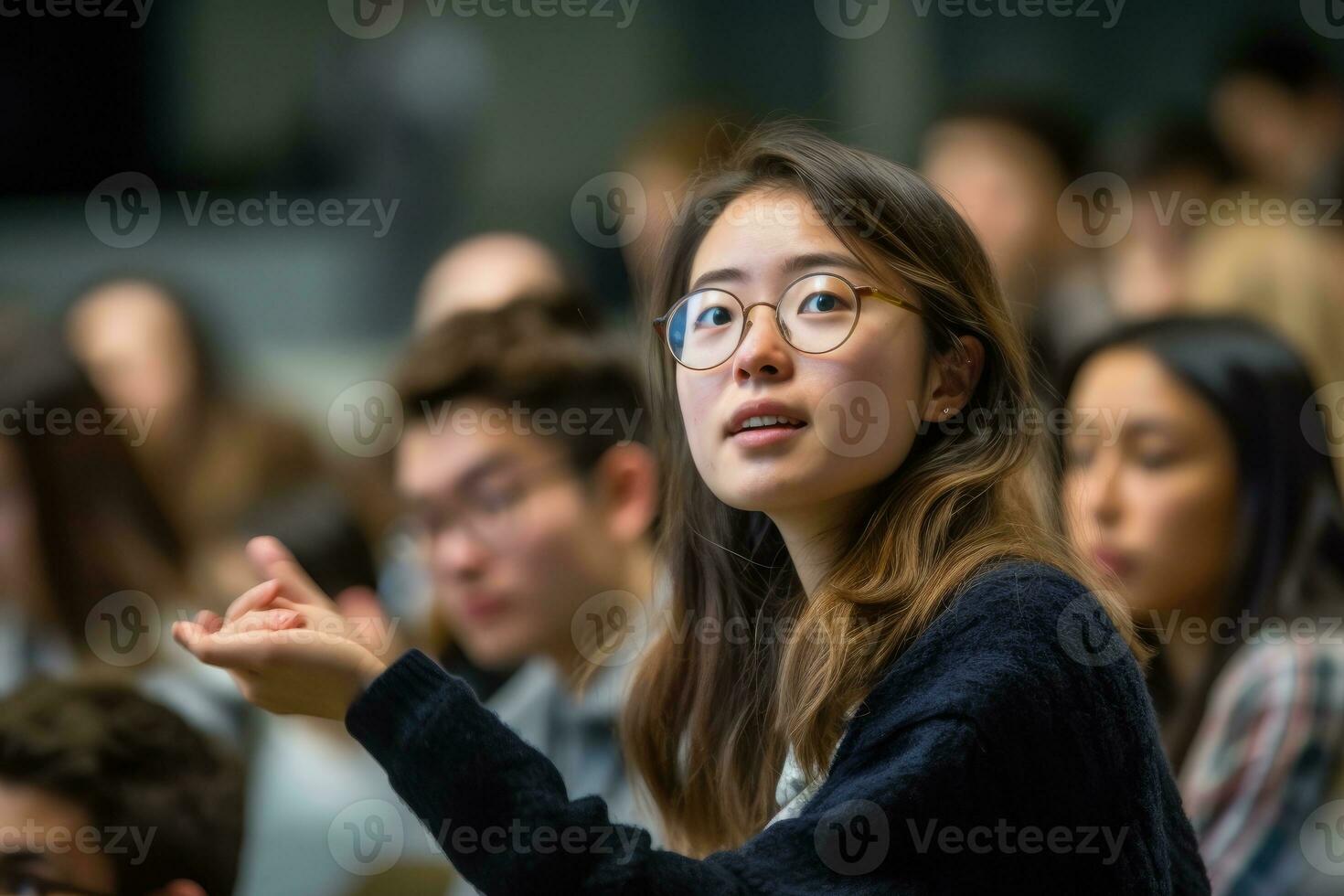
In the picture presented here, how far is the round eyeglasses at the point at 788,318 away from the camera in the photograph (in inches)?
57.2

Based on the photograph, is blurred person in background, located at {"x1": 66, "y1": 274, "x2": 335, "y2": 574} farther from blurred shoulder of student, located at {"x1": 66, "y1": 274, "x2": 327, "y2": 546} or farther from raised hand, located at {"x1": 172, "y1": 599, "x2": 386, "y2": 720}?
raised hand, located at {"x1": 172, "y1": 599, "x2": 386, "y2": 720}

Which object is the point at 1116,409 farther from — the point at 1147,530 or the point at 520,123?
the point at 520,123

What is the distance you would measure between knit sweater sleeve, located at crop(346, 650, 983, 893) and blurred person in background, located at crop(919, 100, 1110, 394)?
88.3 inches

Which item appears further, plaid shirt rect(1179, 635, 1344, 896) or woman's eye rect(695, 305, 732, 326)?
plaid shirt rect(1179, 635, 1344, 896)

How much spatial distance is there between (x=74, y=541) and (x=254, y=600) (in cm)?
166

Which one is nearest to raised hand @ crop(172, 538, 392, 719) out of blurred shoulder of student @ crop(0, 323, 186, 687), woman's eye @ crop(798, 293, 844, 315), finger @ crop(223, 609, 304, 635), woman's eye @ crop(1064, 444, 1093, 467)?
finger @ crop(223, 609, 304, 635)

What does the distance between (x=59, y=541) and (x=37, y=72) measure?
4.38 metres

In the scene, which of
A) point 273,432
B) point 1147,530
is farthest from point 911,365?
point 273,432

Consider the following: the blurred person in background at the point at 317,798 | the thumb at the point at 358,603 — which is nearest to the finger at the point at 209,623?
the thumb at the point at 358,603

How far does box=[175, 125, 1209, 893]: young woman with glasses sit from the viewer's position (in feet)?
4.06

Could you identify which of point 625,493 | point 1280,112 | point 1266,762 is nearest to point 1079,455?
point 1266,762

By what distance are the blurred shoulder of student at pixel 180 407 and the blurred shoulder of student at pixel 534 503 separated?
97 cm

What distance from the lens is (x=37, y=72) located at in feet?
21.7

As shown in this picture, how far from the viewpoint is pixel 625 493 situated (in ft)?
8.96
